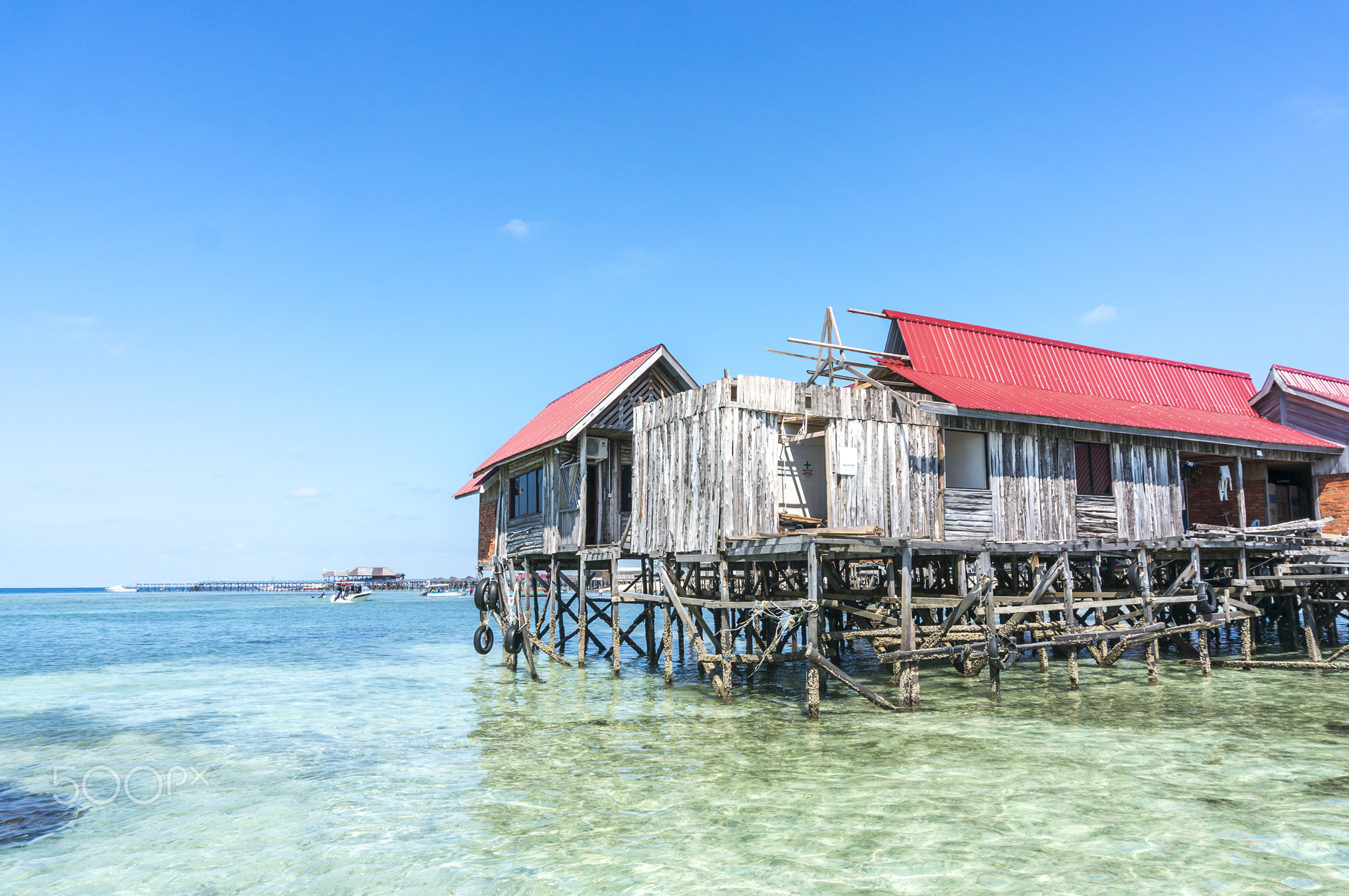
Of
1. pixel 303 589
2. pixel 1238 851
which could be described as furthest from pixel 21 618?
pixel 303 589

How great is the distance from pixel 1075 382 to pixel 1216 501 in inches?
217

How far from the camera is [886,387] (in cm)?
1973

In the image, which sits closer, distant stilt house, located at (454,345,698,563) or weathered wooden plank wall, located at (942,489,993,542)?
weathered wooden plank wall, located at (942,489,993,542)

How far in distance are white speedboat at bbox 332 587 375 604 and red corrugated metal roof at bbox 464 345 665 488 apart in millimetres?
92403

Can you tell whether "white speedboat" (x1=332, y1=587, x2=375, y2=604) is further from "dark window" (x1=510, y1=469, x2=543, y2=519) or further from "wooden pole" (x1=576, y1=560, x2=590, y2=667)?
"wooden pole" (x1=576, y1=560, x2=590, y2=667)

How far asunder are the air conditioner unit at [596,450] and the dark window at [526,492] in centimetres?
237

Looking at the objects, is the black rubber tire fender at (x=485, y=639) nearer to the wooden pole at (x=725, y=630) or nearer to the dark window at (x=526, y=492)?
the dark window at (x=526, y=492)

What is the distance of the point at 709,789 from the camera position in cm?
1130

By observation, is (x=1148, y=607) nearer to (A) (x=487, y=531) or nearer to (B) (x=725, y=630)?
(B) (x=725, y=630)

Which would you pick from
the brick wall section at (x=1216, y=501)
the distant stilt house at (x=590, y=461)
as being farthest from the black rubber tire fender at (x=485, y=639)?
the brick wall section at (x=1216, y=501)

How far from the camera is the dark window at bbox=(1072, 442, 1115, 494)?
23172mm

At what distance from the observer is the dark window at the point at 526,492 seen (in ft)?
82.8

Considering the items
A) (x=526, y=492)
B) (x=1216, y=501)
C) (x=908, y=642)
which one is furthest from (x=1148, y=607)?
(x=526, y=492)

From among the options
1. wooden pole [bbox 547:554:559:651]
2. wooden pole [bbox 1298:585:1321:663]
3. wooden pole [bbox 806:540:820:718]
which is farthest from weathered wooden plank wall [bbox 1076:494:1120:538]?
wooden pole [bbox 547:554:559:651]
